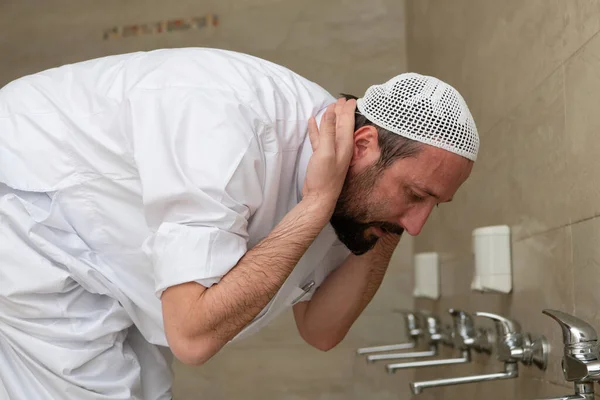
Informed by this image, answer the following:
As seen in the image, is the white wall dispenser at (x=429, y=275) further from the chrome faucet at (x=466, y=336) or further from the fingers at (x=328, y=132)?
the fingers at (x=328, y=132)

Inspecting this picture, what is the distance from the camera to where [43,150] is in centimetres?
121

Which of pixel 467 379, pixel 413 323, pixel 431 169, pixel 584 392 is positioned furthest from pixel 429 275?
pixel 584 392

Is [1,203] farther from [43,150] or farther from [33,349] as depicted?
[33,349]

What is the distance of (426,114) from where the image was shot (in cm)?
119

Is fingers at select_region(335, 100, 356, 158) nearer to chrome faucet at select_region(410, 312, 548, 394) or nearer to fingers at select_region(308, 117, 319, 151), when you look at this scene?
fingers at select_region(308, 117, 319, 151)

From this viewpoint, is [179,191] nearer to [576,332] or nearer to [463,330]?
[576,332]

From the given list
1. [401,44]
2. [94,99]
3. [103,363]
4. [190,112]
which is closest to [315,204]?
[190,112]

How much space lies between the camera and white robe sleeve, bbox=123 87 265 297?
102 centimetres

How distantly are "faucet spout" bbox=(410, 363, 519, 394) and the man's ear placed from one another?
36 centimetres

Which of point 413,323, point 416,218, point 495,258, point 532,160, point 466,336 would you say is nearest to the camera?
point 416,218

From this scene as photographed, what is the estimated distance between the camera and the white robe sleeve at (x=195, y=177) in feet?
3.35

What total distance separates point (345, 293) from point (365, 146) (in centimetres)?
38

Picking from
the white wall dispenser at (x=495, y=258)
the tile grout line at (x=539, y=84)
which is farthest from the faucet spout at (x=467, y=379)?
the tile grout line at (x=539, y=84)

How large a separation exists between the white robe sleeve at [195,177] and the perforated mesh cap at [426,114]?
24 centimetres
